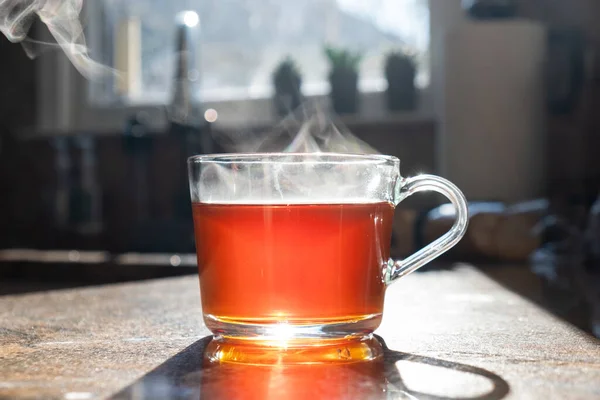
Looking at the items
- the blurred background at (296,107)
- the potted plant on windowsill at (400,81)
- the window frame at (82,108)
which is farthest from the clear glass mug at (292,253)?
the window frame at (82,108)

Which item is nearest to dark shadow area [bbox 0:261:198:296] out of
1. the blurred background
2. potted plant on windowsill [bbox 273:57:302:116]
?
the blurred background

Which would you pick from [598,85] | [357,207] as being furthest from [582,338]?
[598,85]

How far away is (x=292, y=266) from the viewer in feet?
1.42

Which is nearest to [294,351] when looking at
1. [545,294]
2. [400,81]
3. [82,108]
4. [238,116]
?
[545,294]

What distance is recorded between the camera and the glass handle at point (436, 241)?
0.47 meters

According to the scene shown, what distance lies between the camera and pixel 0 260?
1.37m

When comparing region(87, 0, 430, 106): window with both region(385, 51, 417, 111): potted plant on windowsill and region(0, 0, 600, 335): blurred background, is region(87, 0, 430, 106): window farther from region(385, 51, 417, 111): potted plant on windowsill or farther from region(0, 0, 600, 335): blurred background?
region(385, 51, 417, 111): potted plant on windowsill

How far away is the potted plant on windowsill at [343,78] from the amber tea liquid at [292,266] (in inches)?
63.9

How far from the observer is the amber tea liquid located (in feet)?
1.42

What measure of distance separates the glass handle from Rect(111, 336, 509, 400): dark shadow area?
7 cm

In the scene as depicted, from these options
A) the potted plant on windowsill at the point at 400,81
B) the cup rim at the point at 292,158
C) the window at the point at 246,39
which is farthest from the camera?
the window at the point at 246,39

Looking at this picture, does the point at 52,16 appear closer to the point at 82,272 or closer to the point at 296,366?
the point at 296,366

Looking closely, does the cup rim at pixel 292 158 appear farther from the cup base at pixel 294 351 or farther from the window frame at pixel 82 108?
the window frame at pixel 82 108

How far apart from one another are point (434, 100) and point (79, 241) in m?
1.15
